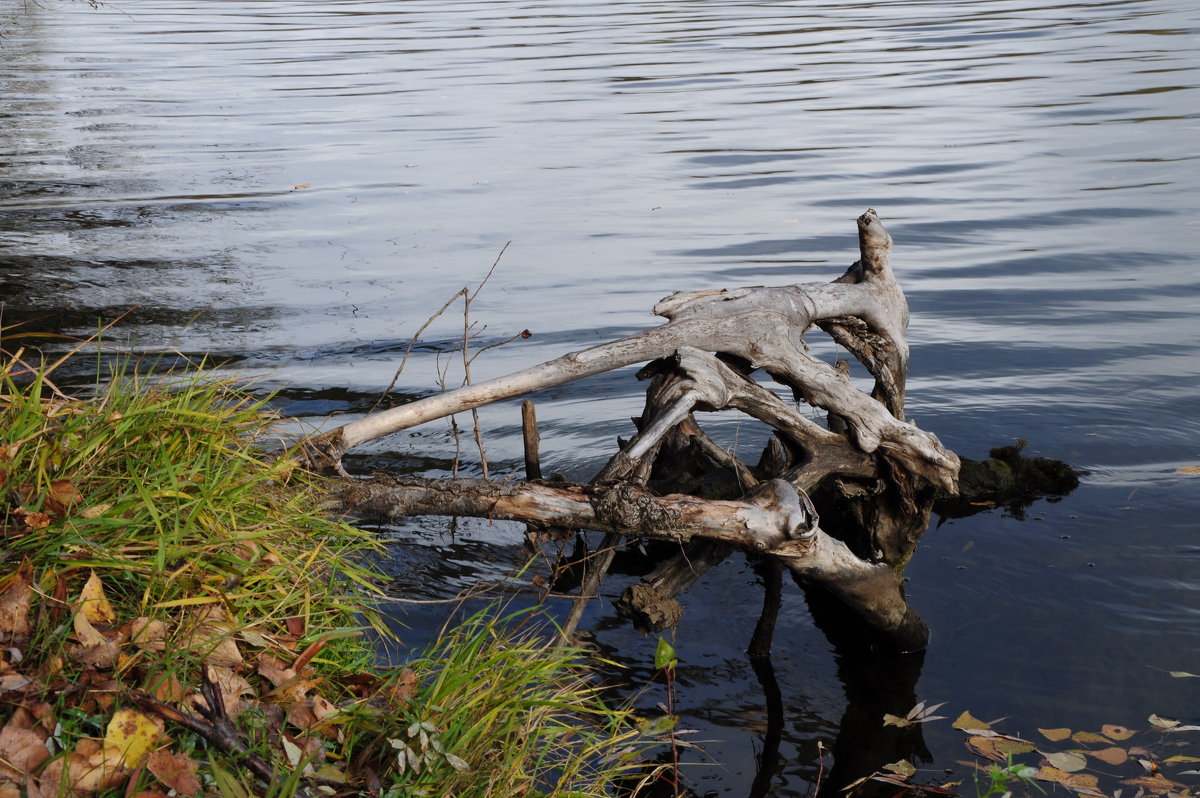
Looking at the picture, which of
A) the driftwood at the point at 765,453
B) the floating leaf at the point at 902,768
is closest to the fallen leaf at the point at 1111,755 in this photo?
the floating leaf at the point at 902,768

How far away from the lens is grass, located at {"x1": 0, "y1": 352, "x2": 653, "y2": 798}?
2920 mm

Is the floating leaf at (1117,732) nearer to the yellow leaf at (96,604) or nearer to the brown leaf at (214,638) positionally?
the brown leaf at (214,638)

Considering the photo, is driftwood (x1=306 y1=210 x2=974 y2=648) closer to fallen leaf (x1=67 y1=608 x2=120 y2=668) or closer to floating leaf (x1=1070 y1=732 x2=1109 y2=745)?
floating leaf (x1=1070 y1=732 x2=1109 y2=745)

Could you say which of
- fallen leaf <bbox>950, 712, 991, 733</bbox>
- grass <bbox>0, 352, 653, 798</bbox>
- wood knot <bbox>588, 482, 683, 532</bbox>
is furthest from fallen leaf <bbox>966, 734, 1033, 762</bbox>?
grass <bbox>0, 352, 653, 798</bbox>

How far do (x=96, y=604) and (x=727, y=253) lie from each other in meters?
10.0

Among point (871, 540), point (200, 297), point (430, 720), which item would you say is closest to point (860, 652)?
point (871, 540)

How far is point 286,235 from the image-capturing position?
13812mm

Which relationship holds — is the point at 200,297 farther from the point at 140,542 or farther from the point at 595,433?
the point at 140,542

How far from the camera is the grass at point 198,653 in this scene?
9.58ft

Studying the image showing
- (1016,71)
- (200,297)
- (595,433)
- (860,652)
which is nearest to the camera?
(860,652)

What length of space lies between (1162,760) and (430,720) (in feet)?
10.2

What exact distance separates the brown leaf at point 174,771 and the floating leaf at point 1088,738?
3.68m

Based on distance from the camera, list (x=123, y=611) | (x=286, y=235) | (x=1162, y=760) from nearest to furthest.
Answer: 1. (x=123, y=611)
2. (x=1162, y=760)
3. (x=286, y=235)

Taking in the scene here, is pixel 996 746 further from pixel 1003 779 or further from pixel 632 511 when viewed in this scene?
pixel 632 511
